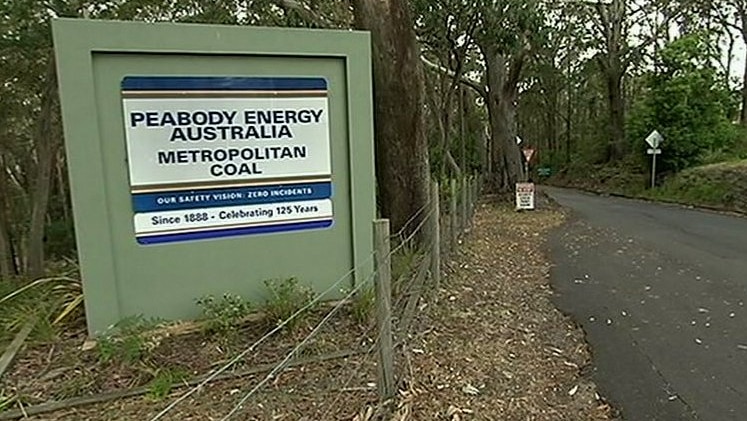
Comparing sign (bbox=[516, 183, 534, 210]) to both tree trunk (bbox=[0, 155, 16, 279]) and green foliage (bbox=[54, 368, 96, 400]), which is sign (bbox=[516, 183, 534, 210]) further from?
green foliage (bbox=[54, 368, 96, 400])

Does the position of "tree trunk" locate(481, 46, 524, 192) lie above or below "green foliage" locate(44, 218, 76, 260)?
above

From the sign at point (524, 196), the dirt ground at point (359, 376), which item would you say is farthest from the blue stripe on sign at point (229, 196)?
the sign at point (524, 196)

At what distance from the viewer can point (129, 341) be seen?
3666 mm

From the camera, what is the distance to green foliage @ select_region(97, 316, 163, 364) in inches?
141

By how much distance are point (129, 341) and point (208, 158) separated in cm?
137

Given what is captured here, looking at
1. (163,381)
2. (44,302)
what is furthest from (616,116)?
(163,381)

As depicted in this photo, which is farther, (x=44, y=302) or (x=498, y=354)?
(x=44, y=302)

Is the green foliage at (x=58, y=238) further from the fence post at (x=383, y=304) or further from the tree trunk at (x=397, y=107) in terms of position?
the fence post at (x=383, y=304)

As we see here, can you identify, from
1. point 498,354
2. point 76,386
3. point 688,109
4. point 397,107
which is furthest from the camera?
point 688,109

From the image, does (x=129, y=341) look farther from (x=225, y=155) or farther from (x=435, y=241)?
(x=435, y=241)

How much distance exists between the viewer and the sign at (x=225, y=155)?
3937 millimetres

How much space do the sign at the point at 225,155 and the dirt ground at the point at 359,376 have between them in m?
0.83

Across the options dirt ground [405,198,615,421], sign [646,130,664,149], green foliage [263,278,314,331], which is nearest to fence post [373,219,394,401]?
dirt ground [405,198,615,421]

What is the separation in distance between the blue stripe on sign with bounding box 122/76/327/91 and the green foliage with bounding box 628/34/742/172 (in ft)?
65.9
